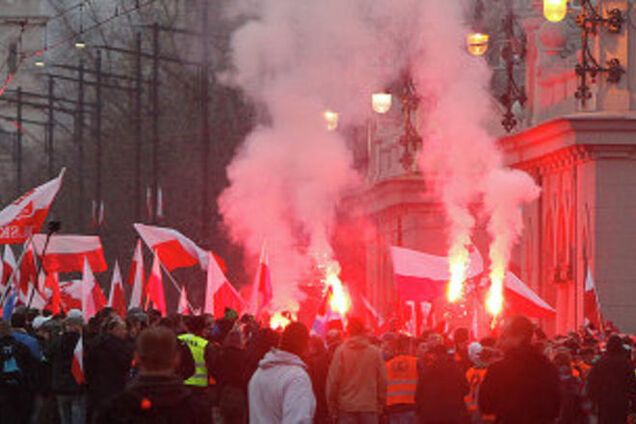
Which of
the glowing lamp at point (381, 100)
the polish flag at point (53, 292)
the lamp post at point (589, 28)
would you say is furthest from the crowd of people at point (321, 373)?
the glowing lamp at point (381, 100)

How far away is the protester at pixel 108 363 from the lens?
21594 mm

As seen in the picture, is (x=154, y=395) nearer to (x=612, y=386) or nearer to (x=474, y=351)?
(x=612, y=386)

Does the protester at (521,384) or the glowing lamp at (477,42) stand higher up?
the glowing lamp at (477,42)

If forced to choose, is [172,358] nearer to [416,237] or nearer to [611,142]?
[611,142]

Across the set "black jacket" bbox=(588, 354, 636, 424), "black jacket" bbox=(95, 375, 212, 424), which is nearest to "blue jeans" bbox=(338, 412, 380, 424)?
"black jacket" bbox=(588, 354, 636, 424)

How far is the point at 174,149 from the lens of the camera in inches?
2985

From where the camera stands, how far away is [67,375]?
23453mm

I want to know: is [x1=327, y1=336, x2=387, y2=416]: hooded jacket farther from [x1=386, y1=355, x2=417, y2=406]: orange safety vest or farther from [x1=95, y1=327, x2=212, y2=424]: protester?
[x1=95, y1=327, x2=212, y2=424]: protester

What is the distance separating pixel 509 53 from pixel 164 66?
43.8 meters

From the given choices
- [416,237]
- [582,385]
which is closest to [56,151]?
[416,237]

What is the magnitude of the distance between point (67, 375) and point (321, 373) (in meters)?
2.55

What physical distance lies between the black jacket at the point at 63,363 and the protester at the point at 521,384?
8284 mm

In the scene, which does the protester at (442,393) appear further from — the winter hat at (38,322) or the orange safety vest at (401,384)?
the winter hat at (38,322)

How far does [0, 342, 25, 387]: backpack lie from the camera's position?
20266 millimetres
